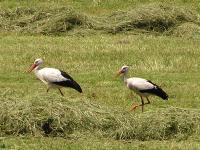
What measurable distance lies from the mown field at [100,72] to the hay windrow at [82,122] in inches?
0.7

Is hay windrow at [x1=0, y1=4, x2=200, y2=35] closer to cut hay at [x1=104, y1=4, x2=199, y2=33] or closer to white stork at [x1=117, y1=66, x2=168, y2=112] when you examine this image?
cut hay at [x1=104, y1=4, x2=199, y2=33]

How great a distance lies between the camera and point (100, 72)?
20.8 metres

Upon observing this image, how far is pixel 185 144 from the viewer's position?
43.8 ft

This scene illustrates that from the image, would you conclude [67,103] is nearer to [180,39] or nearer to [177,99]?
[177,99]

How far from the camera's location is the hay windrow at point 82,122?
13969mm

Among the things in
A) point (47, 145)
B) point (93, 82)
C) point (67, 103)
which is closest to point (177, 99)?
point (93, 82)

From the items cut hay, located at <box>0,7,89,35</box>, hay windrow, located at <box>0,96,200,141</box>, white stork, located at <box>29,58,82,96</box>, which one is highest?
hay windrow, located at <box>0,96,200,141</box>

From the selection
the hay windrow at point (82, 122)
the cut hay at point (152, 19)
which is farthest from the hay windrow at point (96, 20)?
the hay windrow at point (82, 122)

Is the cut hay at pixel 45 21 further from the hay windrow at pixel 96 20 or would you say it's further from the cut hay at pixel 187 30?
the cut hay at pixel 187 30

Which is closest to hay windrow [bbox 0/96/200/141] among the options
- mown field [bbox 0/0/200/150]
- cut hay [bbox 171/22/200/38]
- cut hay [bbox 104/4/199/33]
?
mown field [bbox 0/0/200/150]

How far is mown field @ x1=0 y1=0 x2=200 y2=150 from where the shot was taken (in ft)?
45.8

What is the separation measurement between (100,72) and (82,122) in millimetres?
6769

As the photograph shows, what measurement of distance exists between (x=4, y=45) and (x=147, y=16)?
613 cm

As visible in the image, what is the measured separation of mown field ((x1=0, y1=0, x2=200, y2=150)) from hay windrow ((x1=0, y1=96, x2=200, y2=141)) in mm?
18
